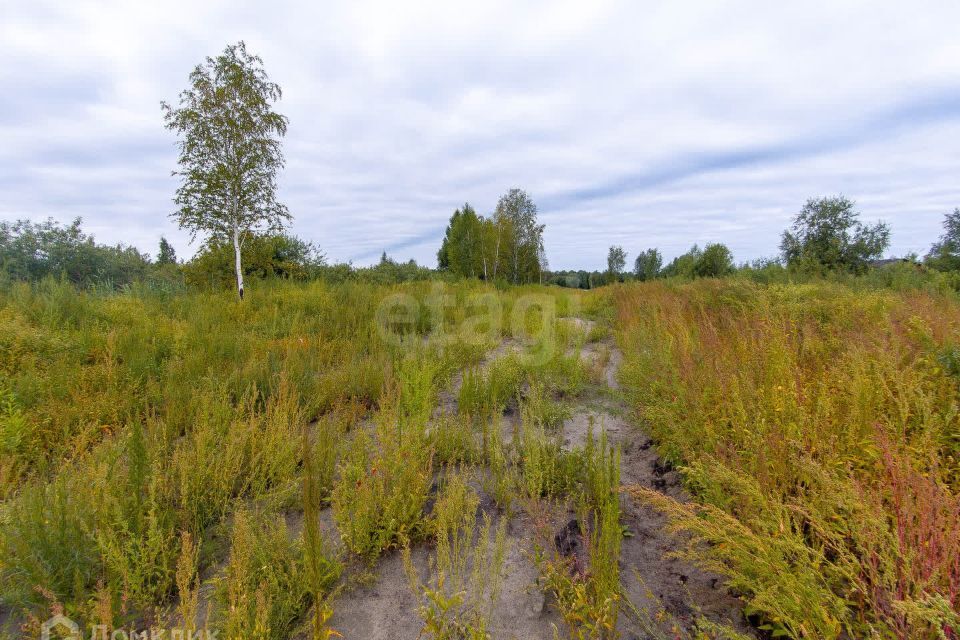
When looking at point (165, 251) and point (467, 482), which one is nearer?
point (467, 482)

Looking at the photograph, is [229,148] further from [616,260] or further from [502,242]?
[616,260]

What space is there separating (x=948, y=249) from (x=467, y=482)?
27980mm

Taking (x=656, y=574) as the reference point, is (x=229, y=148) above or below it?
above

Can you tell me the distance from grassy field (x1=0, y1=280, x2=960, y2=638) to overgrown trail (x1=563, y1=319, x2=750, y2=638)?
2.1 inches

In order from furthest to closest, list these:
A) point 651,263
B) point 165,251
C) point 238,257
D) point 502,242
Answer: point 651,263 → point 165,251 → point 502,242 → point 238,257

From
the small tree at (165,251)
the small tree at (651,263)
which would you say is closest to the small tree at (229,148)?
the small tree at (165,251)

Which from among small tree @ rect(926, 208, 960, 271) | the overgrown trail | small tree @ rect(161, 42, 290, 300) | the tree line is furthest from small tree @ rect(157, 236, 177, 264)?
small tree @ rect(926, 208, 960, 271)

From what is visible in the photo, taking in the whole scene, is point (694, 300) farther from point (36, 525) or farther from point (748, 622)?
point (36, 525)

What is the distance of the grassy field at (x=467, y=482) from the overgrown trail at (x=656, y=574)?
0.18 ft

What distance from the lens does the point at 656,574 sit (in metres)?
2.05

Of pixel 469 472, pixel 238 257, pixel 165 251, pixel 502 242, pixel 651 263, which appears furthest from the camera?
pixel 651 263

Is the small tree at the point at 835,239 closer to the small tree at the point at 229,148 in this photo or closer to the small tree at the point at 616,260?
the small tree at the point at 229,148

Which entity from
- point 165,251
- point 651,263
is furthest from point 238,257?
point 651,263

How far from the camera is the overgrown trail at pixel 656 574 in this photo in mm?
1743
